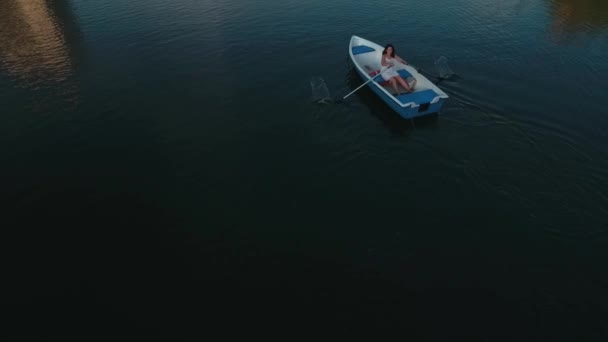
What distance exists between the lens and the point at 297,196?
18.6 metres

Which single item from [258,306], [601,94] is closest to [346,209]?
[258,306]

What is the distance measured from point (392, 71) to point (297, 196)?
1267 centimetres

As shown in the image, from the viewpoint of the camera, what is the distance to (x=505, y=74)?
28.8m

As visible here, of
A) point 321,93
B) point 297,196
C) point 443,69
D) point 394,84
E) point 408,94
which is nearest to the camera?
point 297,196

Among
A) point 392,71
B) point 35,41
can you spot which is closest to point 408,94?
point 392,71

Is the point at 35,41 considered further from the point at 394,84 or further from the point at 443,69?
the point at 443,69

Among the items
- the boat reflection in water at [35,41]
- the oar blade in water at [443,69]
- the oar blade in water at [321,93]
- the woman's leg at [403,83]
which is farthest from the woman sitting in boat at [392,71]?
the boat reflection in water at [35,41]

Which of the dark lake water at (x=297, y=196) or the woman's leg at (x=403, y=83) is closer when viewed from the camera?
the dark lake water at (x=297, y=196)

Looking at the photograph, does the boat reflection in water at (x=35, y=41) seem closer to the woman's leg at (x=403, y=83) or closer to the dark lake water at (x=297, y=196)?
the dark lake water at (x=297, y=196)

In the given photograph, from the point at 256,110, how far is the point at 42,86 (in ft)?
58.3

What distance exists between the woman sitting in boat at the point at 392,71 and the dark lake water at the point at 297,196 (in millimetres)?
1911

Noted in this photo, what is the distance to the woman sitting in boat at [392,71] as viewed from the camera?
24.1 m

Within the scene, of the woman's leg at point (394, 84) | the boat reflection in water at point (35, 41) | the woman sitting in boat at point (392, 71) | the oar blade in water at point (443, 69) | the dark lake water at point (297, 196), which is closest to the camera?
the dark lake water at point (297, 196)

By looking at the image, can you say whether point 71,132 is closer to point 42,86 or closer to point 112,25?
point 42,86
